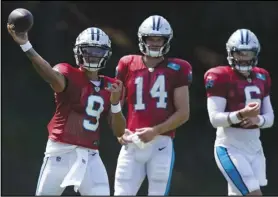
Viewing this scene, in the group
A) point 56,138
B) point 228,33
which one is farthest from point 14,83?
point 56,138

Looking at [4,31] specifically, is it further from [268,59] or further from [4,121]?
[268,59]

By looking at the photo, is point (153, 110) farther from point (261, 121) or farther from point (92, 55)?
point (261, 121)

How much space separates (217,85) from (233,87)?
0.11 meters

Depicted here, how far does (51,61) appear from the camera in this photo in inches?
358

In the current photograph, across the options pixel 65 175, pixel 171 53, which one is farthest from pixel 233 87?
pixel 171 53

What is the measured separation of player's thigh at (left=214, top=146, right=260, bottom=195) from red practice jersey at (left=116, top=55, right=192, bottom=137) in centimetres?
41

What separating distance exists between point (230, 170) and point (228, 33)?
2.09m

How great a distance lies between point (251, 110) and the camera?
7023mm

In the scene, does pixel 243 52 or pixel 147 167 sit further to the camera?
pixel 243 52

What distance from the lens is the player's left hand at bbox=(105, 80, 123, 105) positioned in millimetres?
6766

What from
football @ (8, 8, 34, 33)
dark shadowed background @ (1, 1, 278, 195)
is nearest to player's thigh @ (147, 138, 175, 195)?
football @ (8, 8, 34, 33)

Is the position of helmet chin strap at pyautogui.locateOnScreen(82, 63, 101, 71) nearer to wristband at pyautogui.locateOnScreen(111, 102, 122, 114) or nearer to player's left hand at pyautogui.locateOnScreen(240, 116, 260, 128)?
wristband at pyautogui.locateOnScreen(111, 102, 122, 114)

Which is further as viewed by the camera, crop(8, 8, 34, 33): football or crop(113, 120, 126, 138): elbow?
crop(113, 120, 126, 138): elbow

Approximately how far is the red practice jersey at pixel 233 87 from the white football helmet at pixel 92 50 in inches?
31.7
